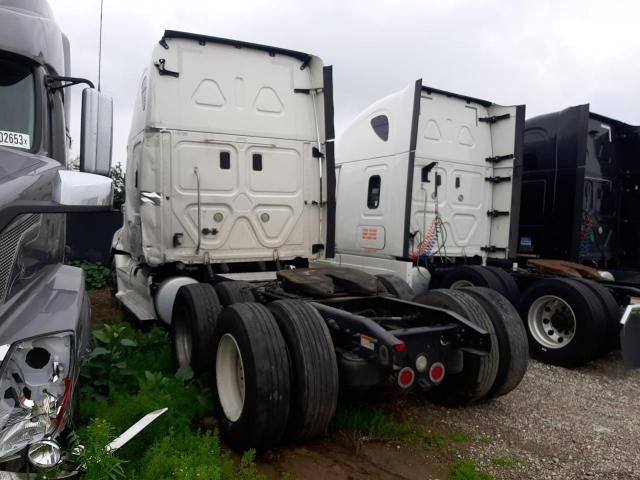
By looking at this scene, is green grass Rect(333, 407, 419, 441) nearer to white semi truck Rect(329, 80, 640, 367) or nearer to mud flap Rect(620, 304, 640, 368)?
mud flap Rect(620, 304, 640, 368)

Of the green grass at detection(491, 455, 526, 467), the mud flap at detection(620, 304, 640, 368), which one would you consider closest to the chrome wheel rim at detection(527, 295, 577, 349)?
the mud flap at detection(620, 304, 640, 368)

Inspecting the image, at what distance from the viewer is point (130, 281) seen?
7066 mm

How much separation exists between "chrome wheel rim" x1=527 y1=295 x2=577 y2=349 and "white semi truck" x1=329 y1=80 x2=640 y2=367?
152 millimetres

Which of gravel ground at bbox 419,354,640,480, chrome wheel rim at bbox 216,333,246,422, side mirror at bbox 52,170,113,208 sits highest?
side mirror at bbox 52,170,113,208

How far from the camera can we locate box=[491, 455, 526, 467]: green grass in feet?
10.7

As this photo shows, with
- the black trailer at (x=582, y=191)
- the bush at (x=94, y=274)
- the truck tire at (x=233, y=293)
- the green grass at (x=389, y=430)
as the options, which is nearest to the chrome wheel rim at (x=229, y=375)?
the green grass at (x=389, y=430)

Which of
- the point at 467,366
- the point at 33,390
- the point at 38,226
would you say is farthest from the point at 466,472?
the point at 38,226

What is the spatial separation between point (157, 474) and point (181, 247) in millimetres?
3312

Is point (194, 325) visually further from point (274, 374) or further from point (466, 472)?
point (466, 472)

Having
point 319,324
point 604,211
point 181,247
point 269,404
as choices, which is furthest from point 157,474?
point 604,211

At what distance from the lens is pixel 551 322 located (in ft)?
19.6

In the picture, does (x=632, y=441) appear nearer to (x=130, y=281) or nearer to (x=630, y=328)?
(x=630, y=328)

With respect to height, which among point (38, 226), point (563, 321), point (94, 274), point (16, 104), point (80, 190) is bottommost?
point (94, 274)

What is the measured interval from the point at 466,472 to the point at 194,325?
253cm
